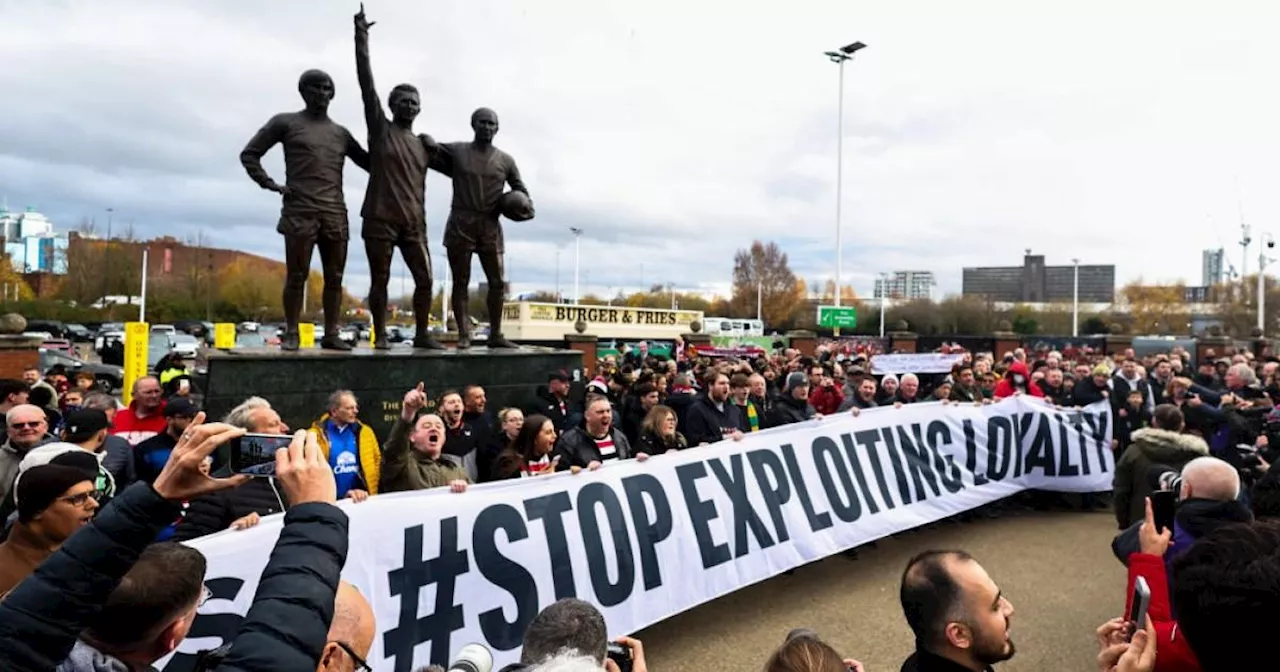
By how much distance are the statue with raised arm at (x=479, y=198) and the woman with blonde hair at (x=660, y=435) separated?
342 cm

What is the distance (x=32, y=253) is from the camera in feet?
331

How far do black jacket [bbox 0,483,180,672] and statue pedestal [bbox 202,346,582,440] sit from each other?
520 centimetres

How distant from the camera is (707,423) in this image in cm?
617

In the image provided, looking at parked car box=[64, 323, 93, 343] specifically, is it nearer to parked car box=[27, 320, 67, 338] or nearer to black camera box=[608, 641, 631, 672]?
parked car box=[27, 320, 67, 338]

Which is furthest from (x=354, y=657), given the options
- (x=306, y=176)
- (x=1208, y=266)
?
(x=1208, y=266)

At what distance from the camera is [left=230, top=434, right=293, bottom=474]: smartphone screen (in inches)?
65.5

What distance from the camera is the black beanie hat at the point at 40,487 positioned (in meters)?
2.06

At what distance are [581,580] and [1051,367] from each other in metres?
8.48

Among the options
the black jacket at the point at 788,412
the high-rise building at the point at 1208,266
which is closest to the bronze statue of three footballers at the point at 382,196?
the black jacket at the point at 788,412

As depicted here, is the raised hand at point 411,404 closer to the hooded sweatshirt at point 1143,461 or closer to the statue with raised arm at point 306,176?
the statue with raised arm at point 306,176

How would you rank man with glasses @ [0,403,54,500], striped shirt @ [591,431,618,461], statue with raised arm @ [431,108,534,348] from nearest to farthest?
man with glasses @ [0,403,54,500]
striped shirt @ [591,431,618,461]
statue with raised arm @ [431,108,534,348]

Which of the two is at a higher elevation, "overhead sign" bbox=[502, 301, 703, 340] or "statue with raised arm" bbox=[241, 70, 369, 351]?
"statue with raised arm" bbox=[241, 70, 369, 351]

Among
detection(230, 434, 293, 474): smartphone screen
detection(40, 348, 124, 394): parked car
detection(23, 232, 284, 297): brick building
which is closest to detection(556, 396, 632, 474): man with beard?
detection(230, 434, 293, 474): smartphone screen

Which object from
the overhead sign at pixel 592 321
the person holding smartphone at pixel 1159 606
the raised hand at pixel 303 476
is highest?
the overhead sign at pixel 592 321
